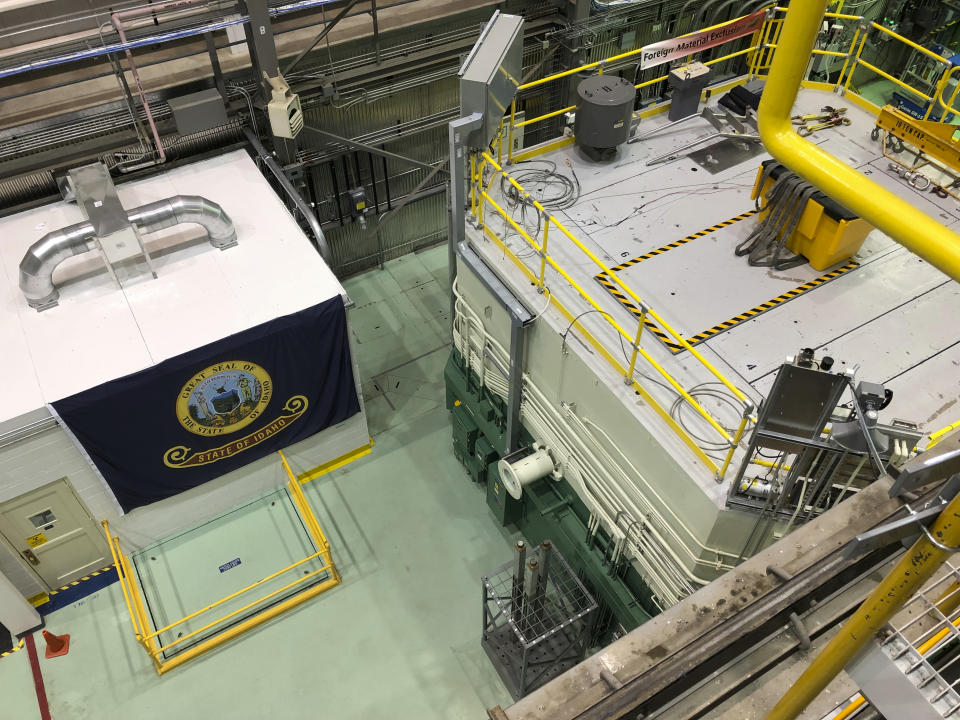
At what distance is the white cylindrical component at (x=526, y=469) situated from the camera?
29.7 feet

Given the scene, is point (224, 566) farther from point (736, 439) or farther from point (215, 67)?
point (736, 439)

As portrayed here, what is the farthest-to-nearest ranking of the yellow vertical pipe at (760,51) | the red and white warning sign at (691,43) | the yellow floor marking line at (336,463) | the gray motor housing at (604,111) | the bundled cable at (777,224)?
the yellow floor marking line at (336,463), the yellow vertical pipe at (760,51), the red and white warning sign at (691,43), the gray motor housing at (604,111), the bundled cable at (777,224)

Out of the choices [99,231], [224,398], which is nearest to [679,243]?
[224,398]

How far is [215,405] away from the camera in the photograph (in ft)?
31.7

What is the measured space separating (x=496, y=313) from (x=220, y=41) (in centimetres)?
640

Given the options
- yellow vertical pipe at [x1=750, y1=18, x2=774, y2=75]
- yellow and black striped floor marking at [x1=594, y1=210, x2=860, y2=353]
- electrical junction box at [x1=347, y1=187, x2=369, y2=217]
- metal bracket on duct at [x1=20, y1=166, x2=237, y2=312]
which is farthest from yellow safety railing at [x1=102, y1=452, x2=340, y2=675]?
yellow vertical pipe at [x1=750, y1=18, x2=774, y2=75]

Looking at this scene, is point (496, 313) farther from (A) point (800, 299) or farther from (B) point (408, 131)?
(B) point (408, 131)

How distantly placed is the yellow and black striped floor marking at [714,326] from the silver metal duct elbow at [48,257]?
20.4 feet

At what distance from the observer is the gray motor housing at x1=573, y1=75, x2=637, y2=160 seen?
9430 millimetres

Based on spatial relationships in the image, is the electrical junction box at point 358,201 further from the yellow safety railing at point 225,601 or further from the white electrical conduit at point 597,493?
the yellow safety railing at point 225,601

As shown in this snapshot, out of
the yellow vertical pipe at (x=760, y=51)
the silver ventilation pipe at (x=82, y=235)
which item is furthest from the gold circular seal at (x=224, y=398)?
the yellow vertical pipe at (x=760, y=51)

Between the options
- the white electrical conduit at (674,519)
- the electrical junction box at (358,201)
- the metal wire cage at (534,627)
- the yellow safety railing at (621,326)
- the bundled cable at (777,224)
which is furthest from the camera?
the electrical junction box at (358,201)

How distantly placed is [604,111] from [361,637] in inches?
293

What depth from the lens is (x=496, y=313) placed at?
916cm
